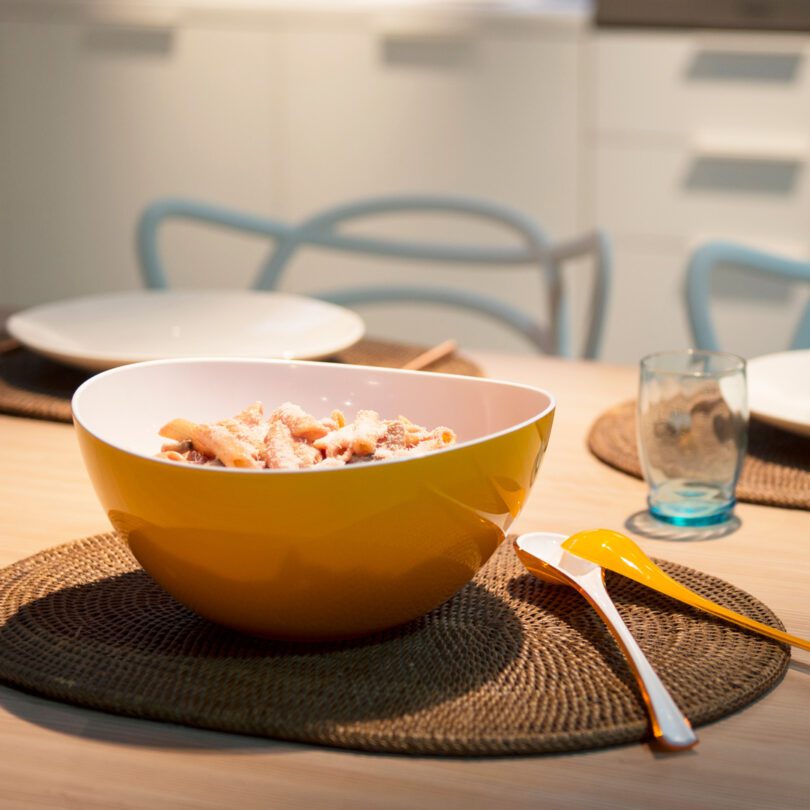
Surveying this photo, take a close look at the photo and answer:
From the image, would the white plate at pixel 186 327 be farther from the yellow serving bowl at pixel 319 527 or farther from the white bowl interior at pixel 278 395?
the yellow serving bowl at pixel 319 527

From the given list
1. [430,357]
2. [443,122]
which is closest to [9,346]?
[430,357]

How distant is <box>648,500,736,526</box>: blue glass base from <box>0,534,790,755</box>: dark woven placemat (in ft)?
0.40

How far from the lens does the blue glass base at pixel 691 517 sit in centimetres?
84

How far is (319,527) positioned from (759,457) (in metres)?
0.51

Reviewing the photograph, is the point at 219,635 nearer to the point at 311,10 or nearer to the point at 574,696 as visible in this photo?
the point at 574,696

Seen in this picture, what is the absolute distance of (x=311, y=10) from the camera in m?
3.09

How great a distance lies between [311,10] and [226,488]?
2720mm

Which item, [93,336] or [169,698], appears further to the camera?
[93,336]

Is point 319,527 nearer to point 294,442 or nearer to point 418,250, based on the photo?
point 294,442

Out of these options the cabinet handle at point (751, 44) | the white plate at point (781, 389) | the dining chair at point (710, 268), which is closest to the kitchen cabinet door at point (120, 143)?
the cabinet handle at point (751, 44)

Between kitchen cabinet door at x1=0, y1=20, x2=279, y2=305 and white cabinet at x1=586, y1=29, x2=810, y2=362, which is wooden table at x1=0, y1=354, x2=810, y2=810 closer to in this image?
white cabinet at x1=586, y1=29, x2=810, y2=362

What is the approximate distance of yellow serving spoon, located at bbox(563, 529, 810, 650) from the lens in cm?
65

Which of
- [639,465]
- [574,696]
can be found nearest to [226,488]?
[574,696]

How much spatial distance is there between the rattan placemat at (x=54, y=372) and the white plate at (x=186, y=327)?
29 millimetres
